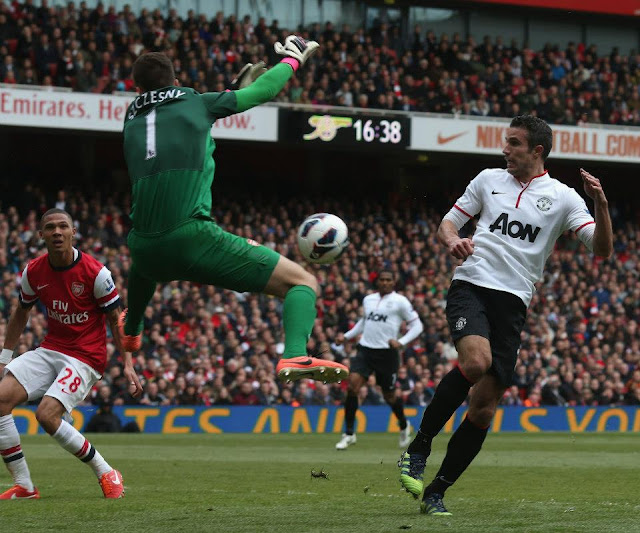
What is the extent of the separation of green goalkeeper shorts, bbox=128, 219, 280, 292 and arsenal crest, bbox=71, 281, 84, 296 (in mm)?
2362

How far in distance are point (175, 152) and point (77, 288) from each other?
2714mm

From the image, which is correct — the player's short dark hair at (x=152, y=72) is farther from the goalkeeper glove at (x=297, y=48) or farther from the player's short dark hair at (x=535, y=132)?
the player's short dark hair at (x=535, y=132)

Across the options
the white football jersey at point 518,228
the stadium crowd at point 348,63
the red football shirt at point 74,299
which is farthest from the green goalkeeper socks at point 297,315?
the stadium crowd at point 348,63

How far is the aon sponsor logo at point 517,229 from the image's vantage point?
7.18 metres

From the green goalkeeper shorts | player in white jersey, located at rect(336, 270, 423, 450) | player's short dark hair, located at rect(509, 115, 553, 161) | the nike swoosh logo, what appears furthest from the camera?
the nike swoosh logo

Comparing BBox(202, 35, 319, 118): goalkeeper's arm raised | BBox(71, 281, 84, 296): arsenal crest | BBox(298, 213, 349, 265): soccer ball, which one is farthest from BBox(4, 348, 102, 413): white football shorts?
BBox(202, 35, 319, 118): goalkeeper's arm raised

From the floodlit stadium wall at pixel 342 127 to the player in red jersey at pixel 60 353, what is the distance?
17177 mm

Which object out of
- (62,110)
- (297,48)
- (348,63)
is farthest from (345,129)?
(297,48)

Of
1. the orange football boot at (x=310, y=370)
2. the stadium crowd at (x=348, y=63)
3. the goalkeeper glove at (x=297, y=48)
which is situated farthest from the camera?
the stadium crowd at (x=348, y=63)

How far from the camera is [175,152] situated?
253 inches

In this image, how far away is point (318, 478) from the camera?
10.9 m

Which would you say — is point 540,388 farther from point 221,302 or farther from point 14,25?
point 14,25

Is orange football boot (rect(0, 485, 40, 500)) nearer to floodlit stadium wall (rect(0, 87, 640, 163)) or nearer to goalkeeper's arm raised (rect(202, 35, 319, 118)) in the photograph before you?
goalkeeper's arm raised (rect(202, 35, 319, 118))

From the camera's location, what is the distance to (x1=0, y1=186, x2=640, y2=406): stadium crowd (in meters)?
22.4
